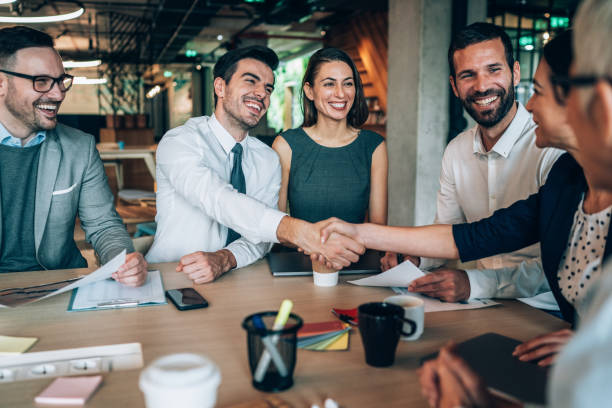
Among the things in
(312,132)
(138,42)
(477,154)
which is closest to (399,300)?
(477,154)

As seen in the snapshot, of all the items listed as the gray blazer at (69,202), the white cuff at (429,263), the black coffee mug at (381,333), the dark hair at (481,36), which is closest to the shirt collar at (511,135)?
the dark hair at (481,36)

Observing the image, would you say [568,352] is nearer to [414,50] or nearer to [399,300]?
[399,300]

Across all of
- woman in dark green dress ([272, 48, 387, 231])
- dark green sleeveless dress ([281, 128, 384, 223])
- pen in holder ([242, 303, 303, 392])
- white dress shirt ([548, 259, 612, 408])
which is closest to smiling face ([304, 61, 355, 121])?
woman in dark green dress ([272, 48, 387, 231])

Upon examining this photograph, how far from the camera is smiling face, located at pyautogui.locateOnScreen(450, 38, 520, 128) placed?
2260mm

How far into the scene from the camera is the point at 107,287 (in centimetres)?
162

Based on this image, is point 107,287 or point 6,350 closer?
point 6,350

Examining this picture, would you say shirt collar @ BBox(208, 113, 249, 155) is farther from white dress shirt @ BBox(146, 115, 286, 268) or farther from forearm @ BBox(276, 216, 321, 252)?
forearm @ BBox(276, 216, 321, 252)

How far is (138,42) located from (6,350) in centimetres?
1281

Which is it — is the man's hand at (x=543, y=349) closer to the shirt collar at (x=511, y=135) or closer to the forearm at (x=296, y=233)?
the forearm at (x=296, y=233)

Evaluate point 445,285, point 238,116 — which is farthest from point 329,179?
point 445,285

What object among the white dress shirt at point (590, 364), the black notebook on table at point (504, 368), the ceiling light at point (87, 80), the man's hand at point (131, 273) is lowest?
the black notebook on table at point (504, 368)

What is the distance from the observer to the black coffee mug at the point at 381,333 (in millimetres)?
1049

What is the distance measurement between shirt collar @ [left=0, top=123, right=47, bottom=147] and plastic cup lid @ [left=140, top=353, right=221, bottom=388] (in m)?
1.74

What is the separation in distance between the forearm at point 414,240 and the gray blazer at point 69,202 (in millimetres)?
988
